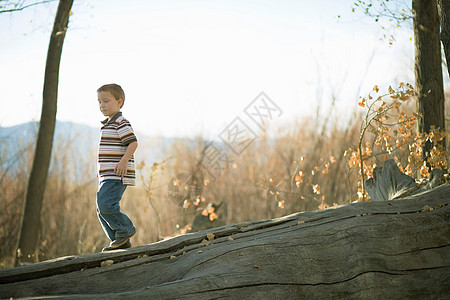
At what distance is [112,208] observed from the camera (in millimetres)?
2793

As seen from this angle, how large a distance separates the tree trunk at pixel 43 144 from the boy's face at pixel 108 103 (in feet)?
7.69

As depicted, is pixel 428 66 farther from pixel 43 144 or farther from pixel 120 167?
pixel 43 144

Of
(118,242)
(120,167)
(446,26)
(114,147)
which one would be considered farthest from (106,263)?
(446,26)

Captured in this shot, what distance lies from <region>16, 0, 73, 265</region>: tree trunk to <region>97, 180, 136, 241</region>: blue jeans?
8.39ft

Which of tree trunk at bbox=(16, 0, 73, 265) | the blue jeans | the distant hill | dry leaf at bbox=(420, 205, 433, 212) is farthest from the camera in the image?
the distant hill

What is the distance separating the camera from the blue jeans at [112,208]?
9.16ft

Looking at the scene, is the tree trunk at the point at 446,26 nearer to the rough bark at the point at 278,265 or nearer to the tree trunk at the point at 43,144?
the rough bark at the point at 278,265

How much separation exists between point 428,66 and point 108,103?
9.34ft

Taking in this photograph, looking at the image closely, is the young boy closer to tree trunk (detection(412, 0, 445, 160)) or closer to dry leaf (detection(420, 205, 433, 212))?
dry leaf (detection(420, 205, 433, 212))

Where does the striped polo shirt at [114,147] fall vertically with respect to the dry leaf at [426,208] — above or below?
above

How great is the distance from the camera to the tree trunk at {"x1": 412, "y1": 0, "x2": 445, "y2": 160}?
Result: 398cm

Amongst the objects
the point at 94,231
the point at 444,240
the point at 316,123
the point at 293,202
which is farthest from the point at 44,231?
the point at 444,240

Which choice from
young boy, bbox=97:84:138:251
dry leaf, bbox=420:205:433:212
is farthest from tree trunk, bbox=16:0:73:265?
A: dry leaf, bbox=420:205:433:212

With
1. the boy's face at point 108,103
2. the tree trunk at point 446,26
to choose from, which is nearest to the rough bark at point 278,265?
the boy's face at point 108,103
